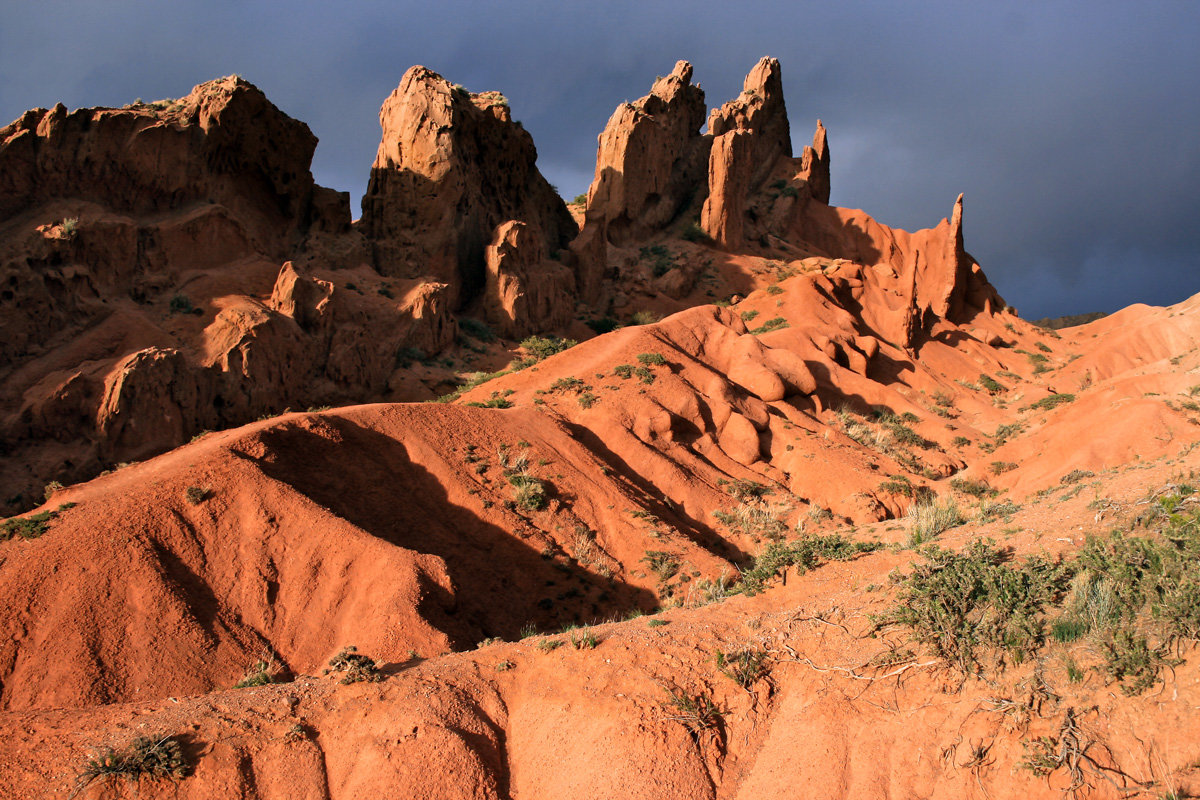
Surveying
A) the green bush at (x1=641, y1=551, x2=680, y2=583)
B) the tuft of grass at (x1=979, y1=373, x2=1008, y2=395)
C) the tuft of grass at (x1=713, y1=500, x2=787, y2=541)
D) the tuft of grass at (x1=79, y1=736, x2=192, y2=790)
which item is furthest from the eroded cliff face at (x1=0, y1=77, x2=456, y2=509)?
the tuft of grass at (x1=979, y1=373, x2=1008, y2=395)

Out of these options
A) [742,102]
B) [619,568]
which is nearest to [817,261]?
[742,102]

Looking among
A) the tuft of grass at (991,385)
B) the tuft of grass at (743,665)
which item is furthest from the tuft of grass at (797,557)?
the tuft of grass at (991,385)

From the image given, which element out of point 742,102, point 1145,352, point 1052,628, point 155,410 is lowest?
point 1052,628

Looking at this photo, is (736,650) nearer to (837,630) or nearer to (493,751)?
(837,630)

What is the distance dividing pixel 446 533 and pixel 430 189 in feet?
69.4

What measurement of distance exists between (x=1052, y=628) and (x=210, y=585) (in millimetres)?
10519

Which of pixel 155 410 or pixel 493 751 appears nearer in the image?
pixel 493 751

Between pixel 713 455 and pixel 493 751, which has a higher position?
pixel 713 455

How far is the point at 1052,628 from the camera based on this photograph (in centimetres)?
582

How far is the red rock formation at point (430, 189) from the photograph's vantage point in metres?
30.5

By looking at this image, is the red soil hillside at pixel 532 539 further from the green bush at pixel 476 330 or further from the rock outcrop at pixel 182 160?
the green bush at pixel 476 330

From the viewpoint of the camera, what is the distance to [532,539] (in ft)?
45.7

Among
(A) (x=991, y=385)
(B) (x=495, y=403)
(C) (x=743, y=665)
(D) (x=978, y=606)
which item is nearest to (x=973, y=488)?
(B) (x=495, y=403)

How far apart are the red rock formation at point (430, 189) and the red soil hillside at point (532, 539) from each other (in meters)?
0.14
